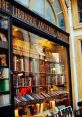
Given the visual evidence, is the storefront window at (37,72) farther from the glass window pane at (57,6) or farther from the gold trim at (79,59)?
the glass window pane at (57,6)

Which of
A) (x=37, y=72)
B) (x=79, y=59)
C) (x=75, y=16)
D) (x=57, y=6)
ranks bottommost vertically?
(x=37, y=72)

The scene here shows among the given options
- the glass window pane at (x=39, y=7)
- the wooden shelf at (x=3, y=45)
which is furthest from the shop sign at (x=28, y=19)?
the wooden shelf at (x=3, y=45)

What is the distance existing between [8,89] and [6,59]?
522 millimetres

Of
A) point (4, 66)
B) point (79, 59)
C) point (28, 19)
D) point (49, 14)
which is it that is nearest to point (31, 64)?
point (28, 19)

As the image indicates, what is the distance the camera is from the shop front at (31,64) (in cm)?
475

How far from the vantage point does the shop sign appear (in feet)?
16.1

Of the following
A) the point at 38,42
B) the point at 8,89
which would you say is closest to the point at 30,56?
the point at 38,42

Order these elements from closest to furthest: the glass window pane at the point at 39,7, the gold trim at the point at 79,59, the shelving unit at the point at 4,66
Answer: the shelving unit at the point at 4,66
the glass window pane at the point at 39,7
the gold trim at the point at 79,59

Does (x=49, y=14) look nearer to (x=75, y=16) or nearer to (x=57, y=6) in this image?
(x=57, y=6)

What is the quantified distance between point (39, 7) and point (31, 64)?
4.98 ft

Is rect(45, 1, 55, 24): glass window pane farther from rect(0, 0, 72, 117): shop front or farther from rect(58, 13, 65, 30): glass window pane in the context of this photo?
rect(58, 13, 65, 30): glass window pane

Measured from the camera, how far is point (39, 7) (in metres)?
6.73

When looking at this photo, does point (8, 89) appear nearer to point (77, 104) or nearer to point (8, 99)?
point (8, 99)

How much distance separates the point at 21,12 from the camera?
5457 mm
